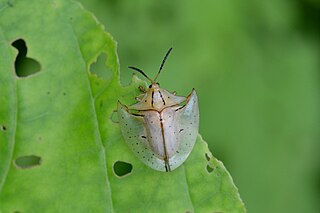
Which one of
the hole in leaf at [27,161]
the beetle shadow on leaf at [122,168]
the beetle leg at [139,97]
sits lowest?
the hole in leaf at [27,161]

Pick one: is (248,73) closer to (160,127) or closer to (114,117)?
(160,127)

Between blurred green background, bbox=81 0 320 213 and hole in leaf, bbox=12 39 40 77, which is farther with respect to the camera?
blurred green background, bbox=81 0 320 213

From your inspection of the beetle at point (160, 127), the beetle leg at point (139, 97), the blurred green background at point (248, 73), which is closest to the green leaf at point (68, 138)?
the beetle at point (160, 127)

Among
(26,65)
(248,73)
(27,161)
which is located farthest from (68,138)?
(248,73)

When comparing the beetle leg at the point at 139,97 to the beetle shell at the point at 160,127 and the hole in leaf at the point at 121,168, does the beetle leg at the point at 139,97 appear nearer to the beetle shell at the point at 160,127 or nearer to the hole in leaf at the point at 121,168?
the beetle shell at the point at 160,127

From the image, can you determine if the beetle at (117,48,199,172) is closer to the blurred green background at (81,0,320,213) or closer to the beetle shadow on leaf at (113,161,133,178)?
the beetle shadow on leaf at (113,161,133,178)

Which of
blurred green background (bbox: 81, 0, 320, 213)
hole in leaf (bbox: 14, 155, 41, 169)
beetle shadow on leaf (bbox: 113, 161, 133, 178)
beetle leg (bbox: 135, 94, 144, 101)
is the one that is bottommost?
blurred green background (bbox: 81, 0, 320, 213)

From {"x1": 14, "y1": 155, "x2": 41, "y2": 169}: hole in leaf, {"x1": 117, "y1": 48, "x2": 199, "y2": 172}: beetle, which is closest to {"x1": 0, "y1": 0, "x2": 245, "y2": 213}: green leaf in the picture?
{"x1": 14, "y1": 155, "x2": 41, "y2": 169}: hole in leaf
